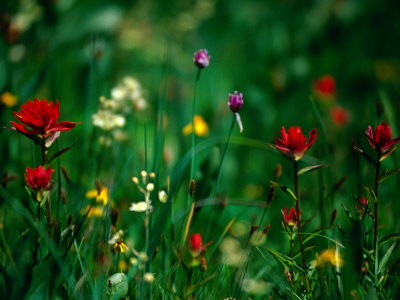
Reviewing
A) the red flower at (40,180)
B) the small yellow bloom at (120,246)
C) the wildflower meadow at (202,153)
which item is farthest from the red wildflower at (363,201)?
the red flower at (40,180)

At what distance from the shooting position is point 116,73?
251 centimetres

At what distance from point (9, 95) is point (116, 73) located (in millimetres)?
1271

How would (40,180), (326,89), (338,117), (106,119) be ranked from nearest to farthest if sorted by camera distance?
(40,180) → (106,119) → (326,89) → (338,117)

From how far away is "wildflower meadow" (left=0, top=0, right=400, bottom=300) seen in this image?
69 cm

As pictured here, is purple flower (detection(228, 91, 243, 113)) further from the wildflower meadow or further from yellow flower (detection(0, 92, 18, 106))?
yellow flower (detection(0, 92, 18, 106))

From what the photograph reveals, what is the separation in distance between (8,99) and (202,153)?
61 centimetres

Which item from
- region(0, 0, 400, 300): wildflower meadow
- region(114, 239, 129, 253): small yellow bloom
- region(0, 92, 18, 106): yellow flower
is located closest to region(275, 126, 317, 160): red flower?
region(0, 0, 400, 300): wildflower meadow

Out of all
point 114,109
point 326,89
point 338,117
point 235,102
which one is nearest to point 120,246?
point 235,102

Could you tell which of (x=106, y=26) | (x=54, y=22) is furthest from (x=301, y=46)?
(x=54, y=22)

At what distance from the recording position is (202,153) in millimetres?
1192

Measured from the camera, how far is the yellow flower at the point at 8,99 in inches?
48.8

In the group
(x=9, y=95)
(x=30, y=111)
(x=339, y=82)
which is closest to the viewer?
(x=30, y=111)

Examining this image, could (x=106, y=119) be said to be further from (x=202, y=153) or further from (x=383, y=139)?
(x=383, y=139)

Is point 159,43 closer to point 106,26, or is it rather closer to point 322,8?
point 106,26
